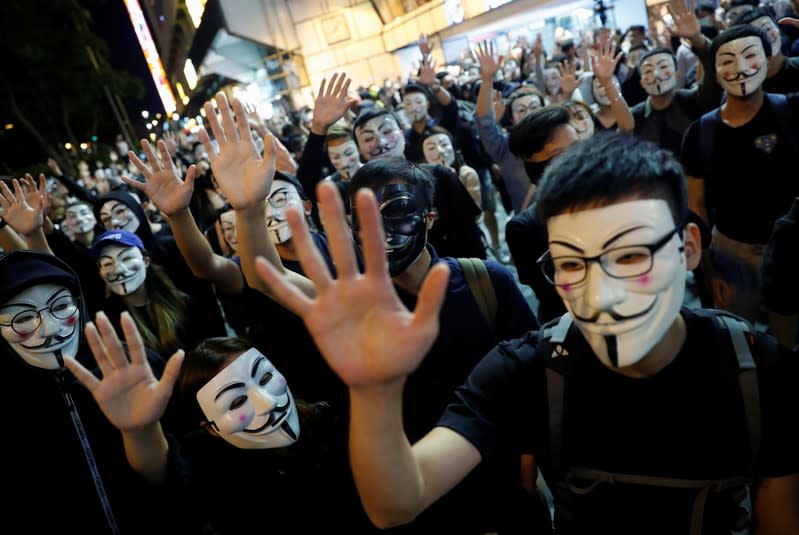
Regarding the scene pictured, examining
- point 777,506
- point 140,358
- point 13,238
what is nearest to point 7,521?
point 140,358

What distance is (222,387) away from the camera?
198 cm

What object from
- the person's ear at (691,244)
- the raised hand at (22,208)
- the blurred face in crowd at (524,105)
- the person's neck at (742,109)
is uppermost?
the raised hand at (22,208)

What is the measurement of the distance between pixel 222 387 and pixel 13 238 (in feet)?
8.37

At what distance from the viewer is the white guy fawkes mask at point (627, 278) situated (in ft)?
4.29

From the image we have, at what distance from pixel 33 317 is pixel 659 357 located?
87.0 inches

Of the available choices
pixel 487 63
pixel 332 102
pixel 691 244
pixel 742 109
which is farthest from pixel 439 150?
pixel 691 244

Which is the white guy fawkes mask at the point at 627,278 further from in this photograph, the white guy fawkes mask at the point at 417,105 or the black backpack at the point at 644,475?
the white guy fawkes mask at the point at 417,105

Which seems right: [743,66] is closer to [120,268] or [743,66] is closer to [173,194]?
[173,194]

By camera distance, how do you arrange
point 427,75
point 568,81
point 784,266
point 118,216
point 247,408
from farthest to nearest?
1. point 427,75
2. point 568,81
3. point 118,216
4. point 247,408
5. point 784,266

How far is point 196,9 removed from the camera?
26656mm

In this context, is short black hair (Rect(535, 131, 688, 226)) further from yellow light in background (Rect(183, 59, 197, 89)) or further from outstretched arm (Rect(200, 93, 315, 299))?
yellow light in background (Rect(183, 59, 197, 89))

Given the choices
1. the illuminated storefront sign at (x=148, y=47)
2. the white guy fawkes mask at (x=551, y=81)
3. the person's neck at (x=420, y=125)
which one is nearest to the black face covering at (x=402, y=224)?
the person's neck at (x=420, y=125)

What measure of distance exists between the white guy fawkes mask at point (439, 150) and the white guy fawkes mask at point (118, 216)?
93.8 inches

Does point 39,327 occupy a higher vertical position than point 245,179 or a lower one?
lower
